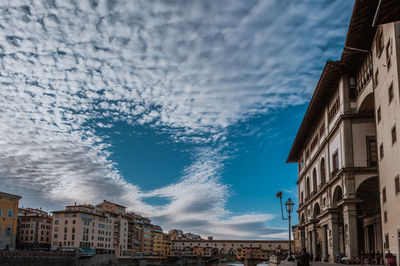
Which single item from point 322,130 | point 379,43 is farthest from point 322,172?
point 379,43

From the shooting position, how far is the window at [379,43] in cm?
2592

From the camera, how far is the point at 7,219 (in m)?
86.1

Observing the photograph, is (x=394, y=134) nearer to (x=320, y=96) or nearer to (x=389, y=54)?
(x=389, y=54)

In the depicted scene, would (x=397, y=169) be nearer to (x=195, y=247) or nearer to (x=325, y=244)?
(x=325, y=244)

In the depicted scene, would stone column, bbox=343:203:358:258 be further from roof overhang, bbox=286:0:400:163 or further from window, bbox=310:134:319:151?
window, bbox=310:134:319:151

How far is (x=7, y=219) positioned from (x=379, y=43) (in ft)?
266

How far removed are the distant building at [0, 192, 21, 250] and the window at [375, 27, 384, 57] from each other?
3104 inches

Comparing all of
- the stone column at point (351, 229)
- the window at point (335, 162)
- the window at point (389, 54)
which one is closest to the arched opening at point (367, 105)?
the window at point (335, 162)

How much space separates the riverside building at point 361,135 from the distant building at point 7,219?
6249 centimetres

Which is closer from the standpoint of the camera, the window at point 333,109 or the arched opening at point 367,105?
the arched opening at point 367,105

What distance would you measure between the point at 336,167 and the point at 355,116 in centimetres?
605

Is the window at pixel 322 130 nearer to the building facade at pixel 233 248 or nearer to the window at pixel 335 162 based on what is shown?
the window at pixel 335 162

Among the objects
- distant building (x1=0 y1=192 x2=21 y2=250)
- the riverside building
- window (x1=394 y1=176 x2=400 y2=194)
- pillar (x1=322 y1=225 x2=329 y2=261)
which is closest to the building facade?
distant building (x1=0 y1=192 x2=21 y2=250)

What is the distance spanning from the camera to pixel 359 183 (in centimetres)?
3228
